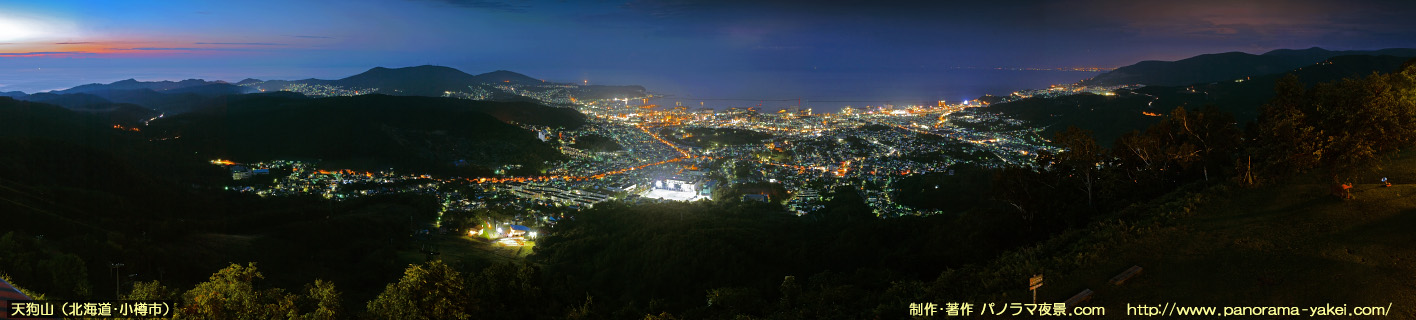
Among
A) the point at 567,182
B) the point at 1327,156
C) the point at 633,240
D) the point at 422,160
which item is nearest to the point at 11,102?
the point at 422,160

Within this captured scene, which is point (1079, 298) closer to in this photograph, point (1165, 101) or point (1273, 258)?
point (1273, 258)

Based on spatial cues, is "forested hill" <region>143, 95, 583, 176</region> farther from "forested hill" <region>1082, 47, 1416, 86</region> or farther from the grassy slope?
"forested hill" <region>1082, 47, 1416, 86</region>

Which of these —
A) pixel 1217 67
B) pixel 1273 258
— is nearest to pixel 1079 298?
pixel 1273 258

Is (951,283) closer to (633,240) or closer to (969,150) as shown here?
(633,240)

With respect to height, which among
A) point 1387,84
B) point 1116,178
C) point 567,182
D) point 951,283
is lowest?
point 567,182

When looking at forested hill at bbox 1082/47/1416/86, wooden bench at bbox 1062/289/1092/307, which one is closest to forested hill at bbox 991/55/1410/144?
forested hill at bbox 1082/47/1416/86
